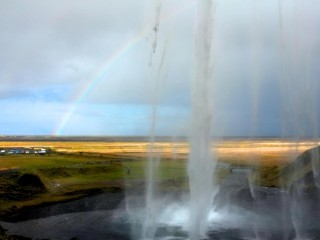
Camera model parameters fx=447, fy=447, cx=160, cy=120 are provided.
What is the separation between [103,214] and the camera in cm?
5656

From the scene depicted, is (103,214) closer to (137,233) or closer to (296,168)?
(137,233)

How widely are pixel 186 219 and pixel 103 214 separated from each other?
11746mm

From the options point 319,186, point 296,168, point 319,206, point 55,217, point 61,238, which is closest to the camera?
point 61,238

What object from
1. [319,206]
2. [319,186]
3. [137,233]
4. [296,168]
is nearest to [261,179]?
[296,168]

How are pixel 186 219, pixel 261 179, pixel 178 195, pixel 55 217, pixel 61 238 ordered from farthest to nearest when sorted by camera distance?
pixel 261 179, pixel 178 195, pixel 55 217, pixel 186 219, pixel 61 238

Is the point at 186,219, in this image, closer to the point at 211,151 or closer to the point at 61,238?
the point at 211,151

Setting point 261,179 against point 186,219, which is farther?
point 261,179

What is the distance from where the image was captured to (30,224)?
51.4 meters

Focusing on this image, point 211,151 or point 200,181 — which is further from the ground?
point 211,151

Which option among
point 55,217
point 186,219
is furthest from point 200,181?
point 55,217

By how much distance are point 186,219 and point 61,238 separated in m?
14.3

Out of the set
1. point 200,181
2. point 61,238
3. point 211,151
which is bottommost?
point 61,238

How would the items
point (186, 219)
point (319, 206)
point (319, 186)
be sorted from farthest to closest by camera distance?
point (319, 186) < point (319, 206) < point (186, 219)

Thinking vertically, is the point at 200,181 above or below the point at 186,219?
above
